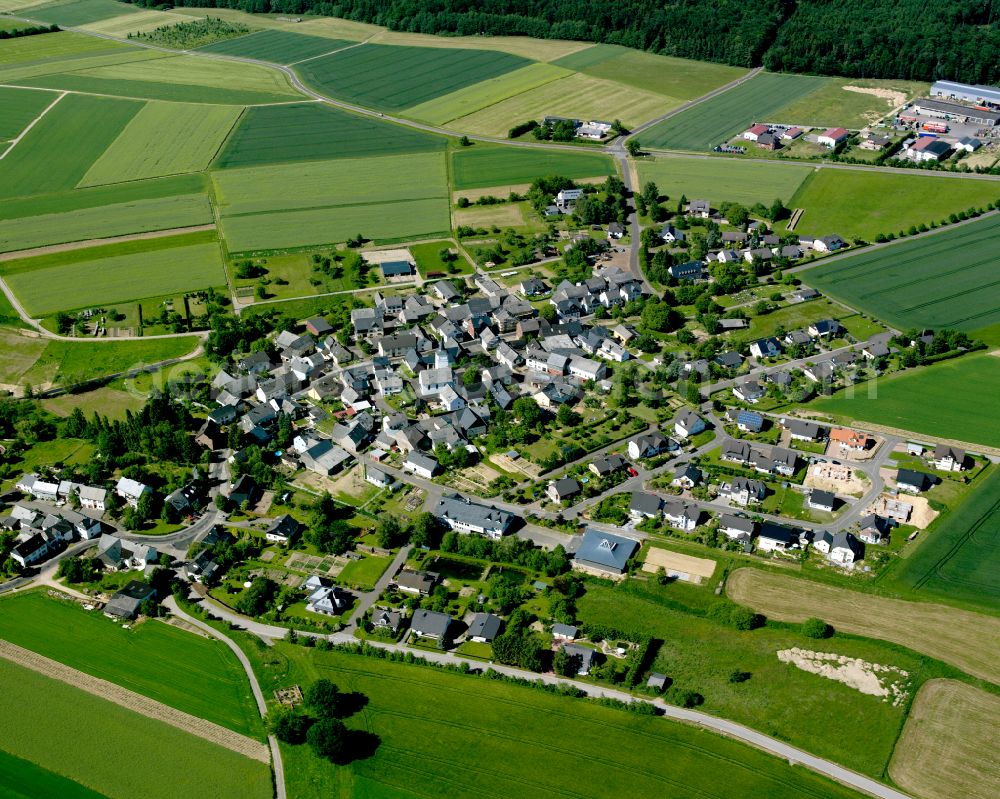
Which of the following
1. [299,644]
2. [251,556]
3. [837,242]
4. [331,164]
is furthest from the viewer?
[331,164]

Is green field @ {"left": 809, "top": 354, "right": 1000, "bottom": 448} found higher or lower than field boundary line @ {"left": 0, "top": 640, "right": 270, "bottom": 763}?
higher

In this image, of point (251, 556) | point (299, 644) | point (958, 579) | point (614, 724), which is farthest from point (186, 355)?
point (958, 579)

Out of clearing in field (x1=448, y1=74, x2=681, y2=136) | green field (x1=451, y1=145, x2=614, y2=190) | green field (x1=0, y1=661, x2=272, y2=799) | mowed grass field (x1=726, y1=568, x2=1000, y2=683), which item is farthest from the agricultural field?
green field (x1=0, y1=661, x2=272, y2=799)

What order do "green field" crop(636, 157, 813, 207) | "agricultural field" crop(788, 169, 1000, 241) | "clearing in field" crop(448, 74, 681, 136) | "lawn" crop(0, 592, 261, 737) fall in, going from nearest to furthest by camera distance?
"lawn" crop(0, 592, 261, 737) → "agricultural field" crop(788, 169, 1000, 241) → "green field" crop(636, 157, 813, 207) → "clearing in field" crop(448, 74, 681, 136)

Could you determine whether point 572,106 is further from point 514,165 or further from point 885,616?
point 885,616

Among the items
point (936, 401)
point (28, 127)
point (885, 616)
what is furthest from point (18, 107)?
point (885, 616)

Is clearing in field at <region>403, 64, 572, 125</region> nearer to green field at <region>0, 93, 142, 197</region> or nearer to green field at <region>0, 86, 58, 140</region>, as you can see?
green field at <region>0, 93, 142, 197</region>

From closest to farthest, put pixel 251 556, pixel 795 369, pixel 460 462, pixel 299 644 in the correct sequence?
pixel 299 644 < pixel 251 556 < pixel 460 462 < pixel 795 369

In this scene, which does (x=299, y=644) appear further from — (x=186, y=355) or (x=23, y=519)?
(x=186, y=355)
